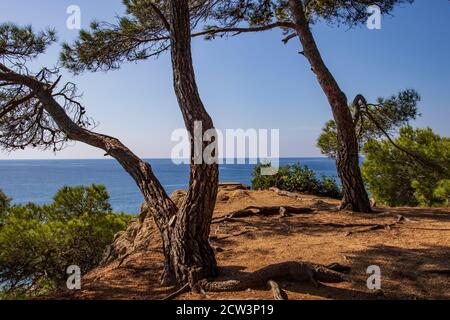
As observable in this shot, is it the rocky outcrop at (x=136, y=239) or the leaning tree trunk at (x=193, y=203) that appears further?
the rocky outcrop at (x=136, y=239)

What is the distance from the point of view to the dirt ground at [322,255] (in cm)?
405

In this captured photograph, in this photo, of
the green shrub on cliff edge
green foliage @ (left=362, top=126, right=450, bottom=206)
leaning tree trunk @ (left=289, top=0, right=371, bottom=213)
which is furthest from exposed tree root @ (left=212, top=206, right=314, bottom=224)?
green foliage @ (left=362, top=126, right=450, bottom=206)

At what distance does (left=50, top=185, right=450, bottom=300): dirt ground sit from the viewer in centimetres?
405

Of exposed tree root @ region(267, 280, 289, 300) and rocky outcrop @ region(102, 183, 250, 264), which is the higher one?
exposed tree root @ region(267, 280, 289, 300)

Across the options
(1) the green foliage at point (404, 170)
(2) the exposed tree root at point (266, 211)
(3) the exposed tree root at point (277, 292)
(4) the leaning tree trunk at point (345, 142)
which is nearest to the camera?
(3) the exposed tree root at point (277, 292)

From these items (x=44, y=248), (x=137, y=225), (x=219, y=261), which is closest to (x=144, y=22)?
(x=137, y=225)

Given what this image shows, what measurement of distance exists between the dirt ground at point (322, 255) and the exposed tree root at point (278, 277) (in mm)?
84

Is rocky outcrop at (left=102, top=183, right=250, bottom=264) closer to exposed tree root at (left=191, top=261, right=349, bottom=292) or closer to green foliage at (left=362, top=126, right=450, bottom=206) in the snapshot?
exposed tree root at (left=191, top=261, right=349, bottom=292)

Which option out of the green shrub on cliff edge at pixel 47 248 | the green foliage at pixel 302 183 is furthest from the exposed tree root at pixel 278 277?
the green foliage at pixel 302 183

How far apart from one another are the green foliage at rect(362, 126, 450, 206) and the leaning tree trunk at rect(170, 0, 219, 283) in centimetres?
1513

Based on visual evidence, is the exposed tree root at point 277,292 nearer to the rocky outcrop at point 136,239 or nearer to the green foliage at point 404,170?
the rocky outcrop at point 136,239

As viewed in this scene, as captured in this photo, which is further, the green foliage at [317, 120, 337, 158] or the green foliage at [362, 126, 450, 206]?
the green foliage at [362, 126, 450, 206]

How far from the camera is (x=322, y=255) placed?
543 cm
